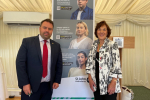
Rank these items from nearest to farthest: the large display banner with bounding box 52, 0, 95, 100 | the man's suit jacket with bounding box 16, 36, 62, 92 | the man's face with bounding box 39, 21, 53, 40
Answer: the man's suit jacket with bounding box 16, 36, 62, 92
the man's face with bounding box 39, 21, 53, 40
the large display banner with bounding box 52, 0, 95, 100

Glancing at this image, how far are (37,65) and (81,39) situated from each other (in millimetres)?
889

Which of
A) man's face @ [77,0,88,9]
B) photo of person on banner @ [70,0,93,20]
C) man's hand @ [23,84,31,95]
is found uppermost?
man's face @ [77,0,88,9]

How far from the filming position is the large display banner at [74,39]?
6.23 ft

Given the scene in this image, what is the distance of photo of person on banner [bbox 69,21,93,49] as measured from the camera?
75.4 inches

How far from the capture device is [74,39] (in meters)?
1.93

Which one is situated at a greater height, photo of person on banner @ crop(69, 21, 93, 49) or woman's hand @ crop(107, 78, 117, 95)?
photo of person on banner @ crop(69, 21, 93, 49)

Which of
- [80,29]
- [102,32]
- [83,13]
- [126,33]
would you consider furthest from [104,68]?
[126,33]

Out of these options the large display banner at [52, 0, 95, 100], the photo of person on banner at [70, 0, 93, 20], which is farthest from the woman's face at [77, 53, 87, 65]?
the photo of person on banner at [70, 0, 93, 20]

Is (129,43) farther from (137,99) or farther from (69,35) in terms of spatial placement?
(137,99)

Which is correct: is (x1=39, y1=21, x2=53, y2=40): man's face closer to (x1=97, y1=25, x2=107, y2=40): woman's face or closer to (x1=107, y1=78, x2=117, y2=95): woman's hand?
(x1=97, y1=25, x2=107, y2=40): woman's face

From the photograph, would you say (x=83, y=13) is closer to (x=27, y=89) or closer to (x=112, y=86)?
(x=112, y=86)

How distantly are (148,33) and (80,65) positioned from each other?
12.8ft

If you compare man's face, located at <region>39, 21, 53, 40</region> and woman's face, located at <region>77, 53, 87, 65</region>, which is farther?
woman's face, located at <region>77, 53, 87, 65</region>

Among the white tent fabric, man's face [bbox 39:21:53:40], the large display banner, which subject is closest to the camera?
man's face [bbox 39:21:53:40]
